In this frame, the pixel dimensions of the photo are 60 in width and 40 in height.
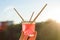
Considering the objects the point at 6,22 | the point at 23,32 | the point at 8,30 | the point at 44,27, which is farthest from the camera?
the point at 8,30

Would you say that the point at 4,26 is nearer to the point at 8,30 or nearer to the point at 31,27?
the point at 8,30

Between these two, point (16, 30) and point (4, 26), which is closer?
point (4, 26)

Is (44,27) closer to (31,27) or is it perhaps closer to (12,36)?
(12,36)

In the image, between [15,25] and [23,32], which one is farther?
[15,25]

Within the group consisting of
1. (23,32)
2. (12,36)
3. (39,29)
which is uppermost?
(23,32)

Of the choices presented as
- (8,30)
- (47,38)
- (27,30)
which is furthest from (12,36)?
(27,30)

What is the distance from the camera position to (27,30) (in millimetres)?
1206

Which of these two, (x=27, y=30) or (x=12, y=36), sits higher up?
(x=27, y=30)

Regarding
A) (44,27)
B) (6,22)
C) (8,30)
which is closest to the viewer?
(6,22)

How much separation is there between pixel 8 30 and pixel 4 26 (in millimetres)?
431

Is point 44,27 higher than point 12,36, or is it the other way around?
point 44,27

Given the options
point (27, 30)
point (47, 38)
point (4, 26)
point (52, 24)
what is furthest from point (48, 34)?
point (27, 30)

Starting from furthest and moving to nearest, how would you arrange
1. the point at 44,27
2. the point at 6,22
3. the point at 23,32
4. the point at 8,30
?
the point at 8,30
the point at 44,27
the point at 6,22
the point at 23,32

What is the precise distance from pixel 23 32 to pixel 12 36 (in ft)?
9.91
